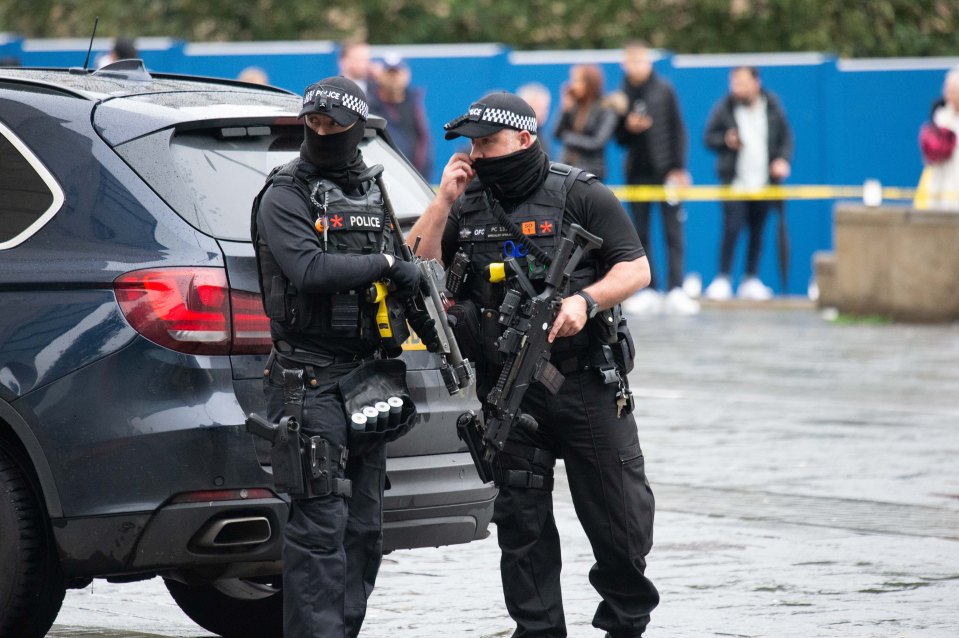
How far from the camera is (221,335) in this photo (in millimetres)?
4887

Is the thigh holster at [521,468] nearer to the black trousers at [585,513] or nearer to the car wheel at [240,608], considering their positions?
the black trousers at [585,513]

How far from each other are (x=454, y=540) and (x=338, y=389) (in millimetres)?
799

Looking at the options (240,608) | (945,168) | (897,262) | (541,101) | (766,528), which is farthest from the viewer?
(541,101)

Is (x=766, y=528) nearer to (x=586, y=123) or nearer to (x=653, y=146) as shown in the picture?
(x=586, y=123)

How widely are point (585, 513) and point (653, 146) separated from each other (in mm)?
11826

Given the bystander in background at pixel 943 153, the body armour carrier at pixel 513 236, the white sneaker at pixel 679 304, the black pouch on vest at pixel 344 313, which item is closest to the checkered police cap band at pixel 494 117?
the body armour carrier at pixel 513 236

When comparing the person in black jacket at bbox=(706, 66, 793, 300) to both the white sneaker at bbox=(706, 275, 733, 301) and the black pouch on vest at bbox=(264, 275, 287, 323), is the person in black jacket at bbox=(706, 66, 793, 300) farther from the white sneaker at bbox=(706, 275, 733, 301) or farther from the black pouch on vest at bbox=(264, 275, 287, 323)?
the black pouch on vest at bbox=(264, 275, 287, 323)

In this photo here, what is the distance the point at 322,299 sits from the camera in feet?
15.8

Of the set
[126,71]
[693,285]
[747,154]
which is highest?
[126,71]

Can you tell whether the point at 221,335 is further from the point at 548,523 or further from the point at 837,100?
the point at 837,100

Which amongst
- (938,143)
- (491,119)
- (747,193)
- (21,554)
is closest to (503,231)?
(491,119)

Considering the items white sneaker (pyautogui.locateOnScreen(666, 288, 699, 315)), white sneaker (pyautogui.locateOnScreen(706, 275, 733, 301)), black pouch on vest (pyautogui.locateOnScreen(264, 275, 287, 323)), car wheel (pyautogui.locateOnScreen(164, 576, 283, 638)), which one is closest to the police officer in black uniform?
black pouch on vest (pyautogui.locateOnScreen(264, 275, 287, 323))

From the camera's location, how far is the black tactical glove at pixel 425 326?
494cm

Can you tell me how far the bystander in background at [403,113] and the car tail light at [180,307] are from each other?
1039cm
